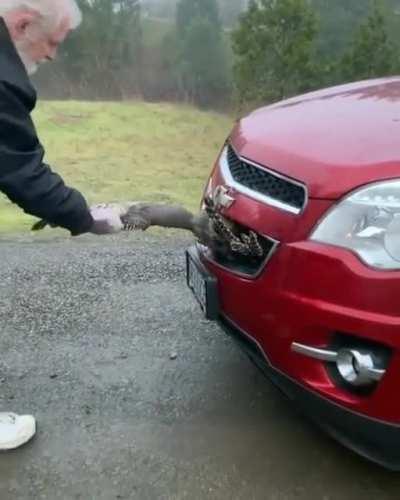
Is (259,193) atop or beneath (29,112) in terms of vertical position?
beneath

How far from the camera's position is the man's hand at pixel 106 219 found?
2.66 m

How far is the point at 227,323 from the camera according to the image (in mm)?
2809

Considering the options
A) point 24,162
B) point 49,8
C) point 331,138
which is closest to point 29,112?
point 24,162

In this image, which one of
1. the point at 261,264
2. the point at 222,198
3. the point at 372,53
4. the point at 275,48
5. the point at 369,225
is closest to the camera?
the point at 369,225

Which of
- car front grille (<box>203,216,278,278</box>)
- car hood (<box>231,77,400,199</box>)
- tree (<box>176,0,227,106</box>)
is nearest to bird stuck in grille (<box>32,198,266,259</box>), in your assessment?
car front grille (<box>203,216,278,278</box>)

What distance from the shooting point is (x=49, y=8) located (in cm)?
245

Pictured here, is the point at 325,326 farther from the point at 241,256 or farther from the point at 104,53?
the point at 104,53

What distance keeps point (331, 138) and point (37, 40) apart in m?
1.04

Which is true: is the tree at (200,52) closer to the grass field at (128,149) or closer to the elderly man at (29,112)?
the grass field at (128,149)

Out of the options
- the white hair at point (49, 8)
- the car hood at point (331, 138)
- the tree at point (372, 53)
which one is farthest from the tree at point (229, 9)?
the white hair at point (49, 8)

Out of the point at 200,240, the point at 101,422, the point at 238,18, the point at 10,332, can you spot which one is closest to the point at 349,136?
the point at 200,240

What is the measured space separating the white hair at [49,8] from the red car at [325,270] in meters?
0.80

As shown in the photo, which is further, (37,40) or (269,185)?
(269,185)

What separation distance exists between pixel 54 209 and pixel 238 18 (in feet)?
32.3
